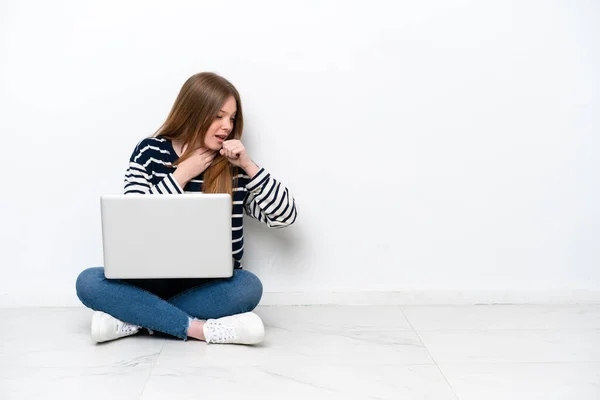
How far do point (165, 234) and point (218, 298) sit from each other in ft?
0.76

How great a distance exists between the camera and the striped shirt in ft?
5.65

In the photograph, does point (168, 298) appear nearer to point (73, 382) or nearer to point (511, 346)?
point (73, 382)

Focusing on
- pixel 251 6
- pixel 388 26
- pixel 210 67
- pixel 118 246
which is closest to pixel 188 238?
pixel 118 246

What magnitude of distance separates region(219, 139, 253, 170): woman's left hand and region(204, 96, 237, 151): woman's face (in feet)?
0.10

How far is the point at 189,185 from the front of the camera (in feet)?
5.76

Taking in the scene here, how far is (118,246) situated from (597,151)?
1337 millimetres

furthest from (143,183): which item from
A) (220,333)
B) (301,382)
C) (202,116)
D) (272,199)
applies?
(301,382)

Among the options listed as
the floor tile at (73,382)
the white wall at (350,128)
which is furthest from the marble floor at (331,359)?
the white wall at (350,128)

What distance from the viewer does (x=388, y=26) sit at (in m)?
1.88

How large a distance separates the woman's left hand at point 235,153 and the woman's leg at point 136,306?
1.25ft

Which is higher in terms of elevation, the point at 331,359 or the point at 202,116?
the point at 202,116

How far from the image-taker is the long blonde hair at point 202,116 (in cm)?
173

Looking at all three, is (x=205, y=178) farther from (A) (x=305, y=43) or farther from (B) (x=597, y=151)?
(B) (x=597, y=151)

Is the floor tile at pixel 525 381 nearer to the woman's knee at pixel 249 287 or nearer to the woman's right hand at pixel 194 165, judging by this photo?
the woman's knee at pixel 249 287
